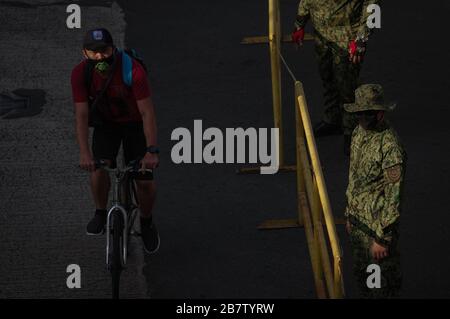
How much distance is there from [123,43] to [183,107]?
1869 millimetres

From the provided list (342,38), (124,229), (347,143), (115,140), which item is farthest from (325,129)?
(124,229)

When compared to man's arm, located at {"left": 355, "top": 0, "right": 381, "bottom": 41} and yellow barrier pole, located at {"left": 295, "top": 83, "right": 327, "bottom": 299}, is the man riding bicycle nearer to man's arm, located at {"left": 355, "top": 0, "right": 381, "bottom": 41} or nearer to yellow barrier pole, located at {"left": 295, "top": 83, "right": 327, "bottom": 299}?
yellow barrier pole, located at {"left": 295, "top": 83, "right": 327, "bottom": 299}

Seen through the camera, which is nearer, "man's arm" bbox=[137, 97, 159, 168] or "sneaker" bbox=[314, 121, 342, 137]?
"man's arm" bbox=[137, 97, 159, 168]

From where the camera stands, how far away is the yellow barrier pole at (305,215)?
10.0m

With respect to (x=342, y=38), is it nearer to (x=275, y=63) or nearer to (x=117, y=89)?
(x=275, y=63)

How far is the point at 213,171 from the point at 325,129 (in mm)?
1428

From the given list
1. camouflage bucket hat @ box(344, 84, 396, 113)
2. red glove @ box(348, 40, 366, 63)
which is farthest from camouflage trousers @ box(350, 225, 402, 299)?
red glove @ box(348, 40, 366, 63)

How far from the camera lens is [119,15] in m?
16.4

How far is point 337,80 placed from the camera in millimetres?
12898

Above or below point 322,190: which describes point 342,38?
above

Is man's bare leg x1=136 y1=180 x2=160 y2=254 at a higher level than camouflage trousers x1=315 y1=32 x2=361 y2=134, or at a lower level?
lower

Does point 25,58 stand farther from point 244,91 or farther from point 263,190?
point 263,190

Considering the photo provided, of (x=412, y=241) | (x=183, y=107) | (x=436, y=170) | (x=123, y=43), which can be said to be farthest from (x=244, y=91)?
(x=412, y=241)

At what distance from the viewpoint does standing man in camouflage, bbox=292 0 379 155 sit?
12602 millimetres
